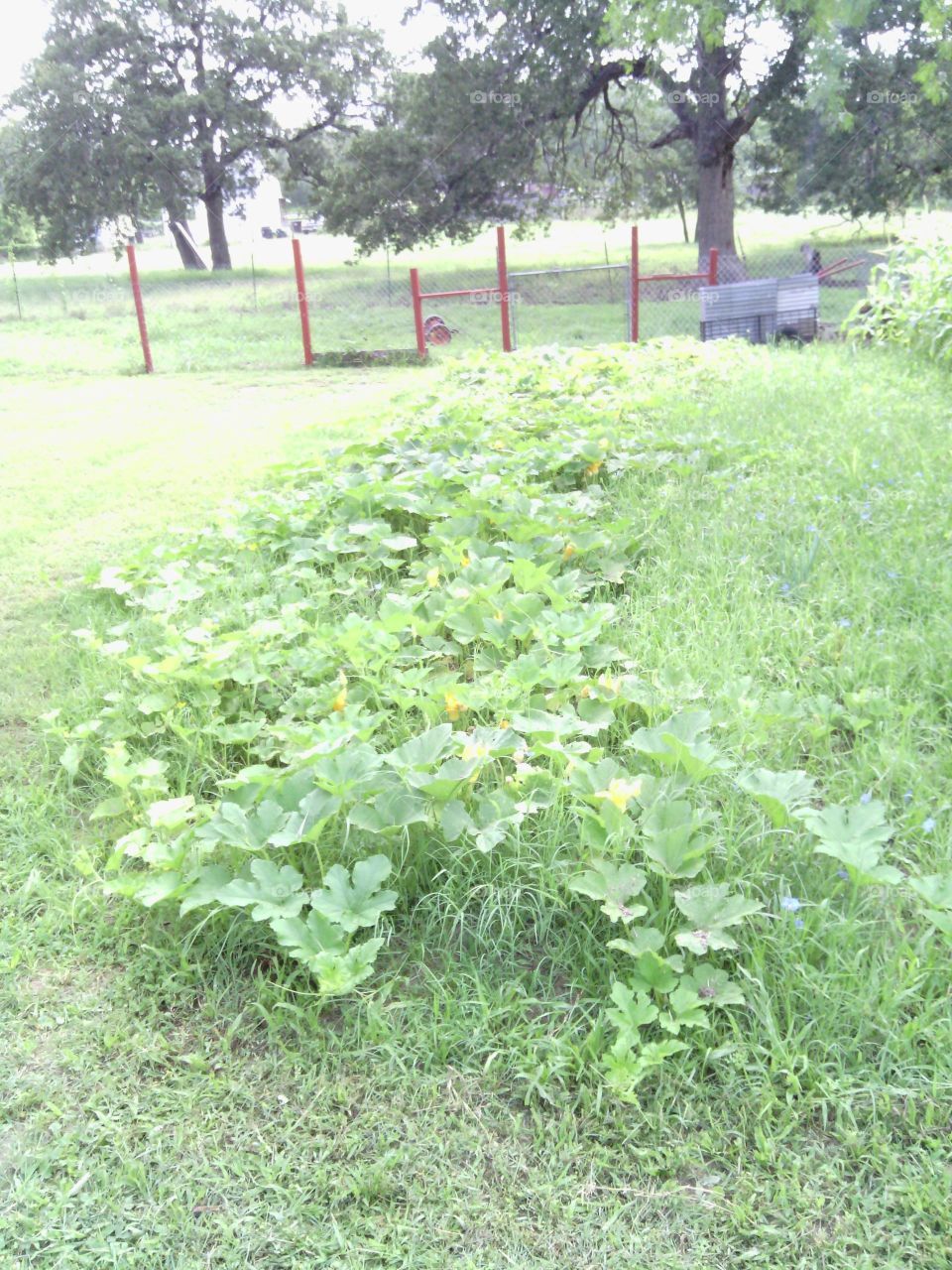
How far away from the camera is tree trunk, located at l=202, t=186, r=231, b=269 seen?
27.2 meters

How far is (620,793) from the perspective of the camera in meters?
1.92

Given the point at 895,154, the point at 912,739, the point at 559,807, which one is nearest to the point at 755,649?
the point at 912,739

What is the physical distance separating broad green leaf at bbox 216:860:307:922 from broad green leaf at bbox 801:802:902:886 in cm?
92

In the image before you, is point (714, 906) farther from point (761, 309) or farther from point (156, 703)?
point (761, 309)

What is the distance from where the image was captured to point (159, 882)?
196 cm

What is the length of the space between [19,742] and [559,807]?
164 cm

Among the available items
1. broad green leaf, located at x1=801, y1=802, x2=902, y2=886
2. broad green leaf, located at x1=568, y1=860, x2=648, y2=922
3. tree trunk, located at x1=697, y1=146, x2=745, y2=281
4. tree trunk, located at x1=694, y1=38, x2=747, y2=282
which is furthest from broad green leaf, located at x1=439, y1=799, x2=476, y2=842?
tree trunk, located at x1=697, y1=146, x2=745, y2=281

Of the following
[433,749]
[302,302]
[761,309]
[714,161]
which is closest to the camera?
[433,749]

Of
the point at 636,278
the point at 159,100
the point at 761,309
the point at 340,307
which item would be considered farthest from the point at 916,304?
the point at 159,100

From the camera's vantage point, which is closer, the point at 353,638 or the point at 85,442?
the point at 353,638

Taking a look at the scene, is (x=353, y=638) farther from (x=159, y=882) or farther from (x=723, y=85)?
(x=723, y=85)

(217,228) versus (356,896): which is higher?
(217,228)

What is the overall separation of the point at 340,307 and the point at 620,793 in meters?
16.1

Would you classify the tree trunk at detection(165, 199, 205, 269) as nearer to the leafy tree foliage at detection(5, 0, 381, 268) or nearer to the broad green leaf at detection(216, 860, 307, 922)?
the leafy tree foliage at detection(5, 0, 381, 268)
